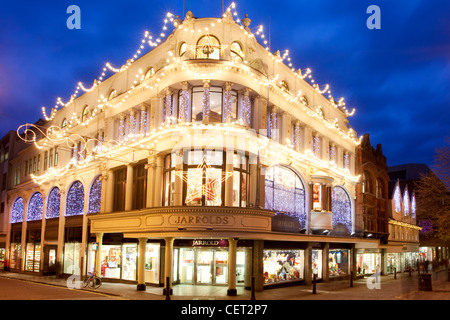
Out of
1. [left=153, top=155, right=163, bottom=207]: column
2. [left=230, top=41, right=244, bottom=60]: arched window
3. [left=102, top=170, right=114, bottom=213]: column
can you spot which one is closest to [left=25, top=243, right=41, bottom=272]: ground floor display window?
[left=102, top=170, right=114, bottom=213]: column

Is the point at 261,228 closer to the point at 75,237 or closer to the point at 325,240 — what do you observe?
the point at 325,240

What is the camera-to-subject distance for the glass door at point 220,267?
80.8 feet

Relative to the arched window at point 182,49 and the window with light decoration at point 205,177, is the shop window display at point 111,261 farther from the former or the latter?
the arched window at point 182,49

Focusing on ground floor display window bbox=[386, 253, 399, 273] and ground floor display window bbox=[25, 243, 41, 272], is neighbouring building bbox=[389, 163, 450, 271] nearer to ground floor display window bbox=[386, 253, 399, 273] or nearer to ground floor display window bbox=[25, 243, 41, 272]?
ground floor display window bbox=[386, 253, 399, 273]

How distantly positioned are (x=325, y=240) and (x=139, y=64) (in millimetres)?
16095

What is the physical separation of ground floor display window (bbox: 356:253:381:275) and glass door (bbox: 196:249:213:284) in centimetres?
1629

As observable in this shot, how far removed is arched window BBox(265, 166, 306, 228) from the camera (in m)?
26.8

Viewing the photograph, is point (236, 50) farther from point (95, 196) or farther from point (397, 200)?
point (397, 200)

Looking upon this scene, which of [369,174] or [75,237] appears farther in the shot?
[369,174]

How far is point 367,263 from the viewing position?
39094 mm

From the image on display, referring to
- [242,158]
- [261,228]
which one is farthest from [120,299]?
[242,158]

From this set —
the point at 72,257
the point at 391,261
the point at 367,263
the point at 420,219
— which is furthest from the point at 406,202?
the point at 72,257

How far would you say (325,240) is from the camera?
29.6 meters

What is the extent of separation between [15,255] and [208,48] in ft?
93.1
